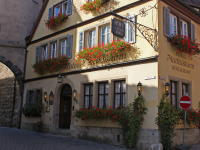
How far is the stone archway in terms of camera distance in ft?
58.0

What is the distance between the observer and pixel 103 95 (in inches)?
470

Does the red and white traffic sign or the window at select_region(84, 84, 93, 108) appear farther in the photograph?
the window at select_region(84, 84, 93, 108)

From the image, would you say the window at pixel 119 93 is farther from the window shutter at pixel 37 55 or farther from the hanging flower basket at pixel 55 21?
the window shutter at pixel 37 55

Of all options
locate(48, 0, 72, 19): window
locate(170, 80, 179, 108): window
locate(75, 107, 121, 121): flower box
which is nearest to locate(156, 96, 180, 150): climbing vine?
locate(170, 80, 179, 108): window

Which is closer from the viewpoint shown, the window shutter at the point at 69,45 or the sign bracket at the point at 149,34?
the sign bracket at the point at 149,34

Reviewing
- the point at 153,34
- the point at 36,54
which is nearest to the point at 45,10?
the point at 36,54

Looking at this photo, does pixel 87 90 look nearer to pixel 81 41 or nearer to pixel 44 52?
pixel 81 41

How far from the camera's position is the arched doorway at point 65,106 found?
46.4 feet

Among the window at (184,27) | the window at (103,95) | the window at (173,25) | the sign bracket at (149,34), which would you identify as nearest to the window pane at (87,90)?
the window at (103,95)

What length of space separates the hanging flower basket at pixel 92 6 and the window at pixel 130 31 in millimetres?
2048

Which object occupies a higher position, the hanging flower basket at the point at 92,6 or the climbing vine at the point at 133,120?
→ the hanging flower basket at the point at 92,6

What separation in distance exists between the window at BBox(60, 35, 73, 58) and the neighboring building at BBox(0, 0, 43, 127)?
172 inches

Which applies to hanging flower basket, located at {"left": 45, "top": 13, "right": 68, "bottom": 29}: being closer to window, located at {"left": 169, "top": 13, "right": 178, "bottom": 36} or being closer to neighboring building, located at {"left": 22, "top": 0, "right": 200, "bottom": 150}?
neighboring building, located at {"left": 22, "top": 0, "right": 200, "bottom": 150}

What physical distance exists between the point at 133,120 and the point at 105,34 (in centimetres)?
436
